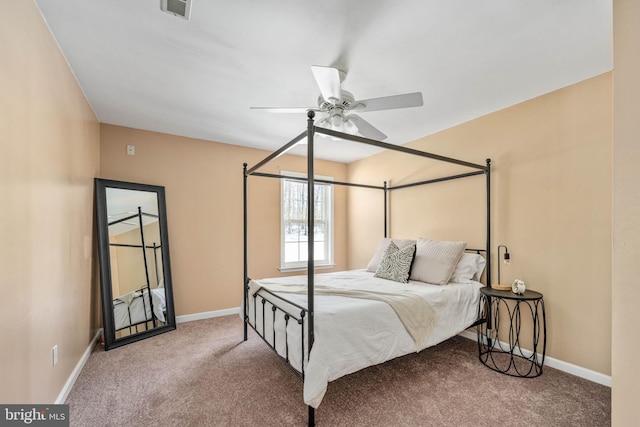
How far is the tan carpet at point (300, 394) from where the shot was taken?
5.98 feet

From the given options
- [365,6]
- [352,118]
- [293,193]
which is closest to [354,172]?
[293,193]

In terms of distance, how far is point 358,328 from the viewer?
1.96 m

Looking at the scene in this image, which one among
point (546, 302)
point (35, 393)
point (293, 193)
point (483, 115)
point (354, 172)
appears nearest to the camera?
point (35, 393)

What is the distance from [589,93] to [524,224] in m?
1.21

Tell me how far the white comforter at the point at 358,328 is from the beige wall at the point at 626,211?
3.95 feet

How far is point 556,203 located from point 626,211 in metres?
1.74

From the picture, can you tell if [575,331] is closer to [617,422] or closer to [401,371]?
[401,371]

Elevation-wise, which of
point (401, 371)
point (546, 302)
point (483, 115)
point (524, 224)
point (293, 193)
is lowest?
point (401, 371)

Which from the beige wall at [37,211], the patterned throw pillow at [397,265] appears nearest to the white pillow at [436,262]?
the patterned throw pillow at [397,265]

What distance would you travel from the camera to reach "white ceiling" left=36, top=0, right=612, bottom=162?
1.61m

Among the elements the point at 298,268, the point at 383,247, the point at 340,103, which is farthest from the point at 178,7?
the point at 298,268

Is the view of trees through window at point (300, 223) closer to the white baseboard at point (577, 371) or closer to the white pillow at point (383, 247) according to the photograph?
the white pillow at point (383, 247)

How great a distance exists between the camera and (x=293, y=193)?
184 inches

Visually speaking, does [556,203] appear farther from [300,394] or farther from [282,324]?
[300,394]
